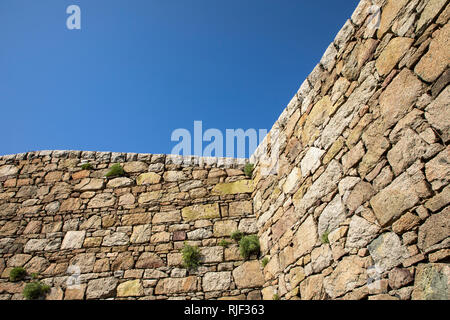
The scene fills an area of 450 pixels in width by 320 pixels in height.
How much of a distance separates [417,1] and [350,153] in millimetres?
1322

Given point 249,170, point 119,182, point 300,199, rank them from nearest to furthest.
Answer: point 300,199, point 249,170, point 119,182

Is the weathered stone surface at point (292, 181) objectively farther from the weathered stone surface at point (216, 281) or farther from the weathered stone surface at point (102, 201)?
the weathered stone surface at point (102, 201)

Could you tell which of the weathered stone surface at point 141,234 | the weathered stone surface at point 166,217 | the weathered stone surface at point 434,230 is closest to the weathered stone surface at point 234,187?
the weathered stone surface at point 166,217

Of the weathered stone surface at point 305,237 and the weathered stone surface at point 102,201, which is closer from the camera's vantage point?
the weathered stone surface at point 305,237

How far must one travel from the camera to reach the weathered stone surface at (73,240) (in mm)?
5375

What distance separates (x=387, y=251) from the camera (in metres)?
2.47

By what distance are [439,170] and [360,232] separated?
90 centimetres

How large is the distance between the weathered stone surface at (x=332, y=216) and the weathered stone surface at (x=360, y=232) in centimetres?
18

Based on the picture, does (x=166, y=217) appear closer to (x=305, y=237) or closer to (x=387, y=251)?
(x=305, y=237)

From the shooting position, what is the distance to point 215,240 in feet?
17.5

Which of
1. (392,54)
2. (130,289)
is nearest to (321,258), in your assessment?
(392,54)
